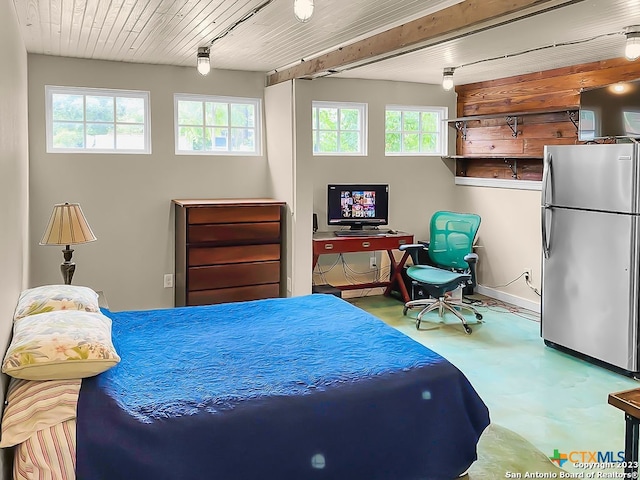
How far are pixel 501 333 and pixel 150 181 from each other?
3.39m

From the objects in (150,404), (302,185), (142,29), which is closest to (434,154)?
(302,185)

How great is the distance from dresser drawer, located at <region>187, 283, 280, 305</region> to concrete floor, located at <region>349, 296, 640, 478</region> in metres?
1.09

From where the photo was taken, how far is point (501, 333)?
5.23 m

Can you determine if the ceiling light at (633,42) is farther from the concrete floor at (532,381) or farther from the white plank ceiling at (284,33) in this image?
the concrete floor at (532,381)

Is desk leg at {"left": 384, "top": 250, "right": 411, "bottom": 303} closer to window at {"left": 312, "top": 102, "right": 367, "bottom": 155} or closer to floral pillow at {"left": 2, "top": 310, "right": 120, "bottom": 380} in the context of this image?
window at {"left": 312, "top": 102, "right": 367, "bottom": 155}

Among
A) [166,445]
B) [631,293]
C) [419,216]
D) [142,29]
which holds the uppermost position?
[142,29]

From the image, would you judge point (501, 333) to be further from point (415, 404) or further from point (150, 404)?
point (150, 404)

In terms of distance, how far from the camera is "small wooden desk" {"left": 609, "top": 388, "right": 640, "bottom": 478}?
2.04 m

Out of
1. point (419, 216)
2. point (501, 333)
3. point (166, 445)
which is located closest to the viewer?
point (166, 445)

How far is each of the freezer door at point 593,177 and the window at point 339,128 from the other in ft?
7.59

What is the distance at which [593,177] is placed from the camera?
432cm

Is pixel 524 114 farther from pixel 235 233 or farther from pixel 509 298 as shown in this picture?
pixel 235 233

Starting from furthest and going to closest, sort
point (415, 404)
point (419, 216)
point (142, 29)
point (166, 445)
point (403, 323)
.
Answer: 1. point (419, 216)
2. point (403, 323)
3. point (142, 29)
4. point (415, 404)
5. point (166, 445)

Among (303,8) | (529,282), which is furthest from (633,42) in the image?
(529,282)
